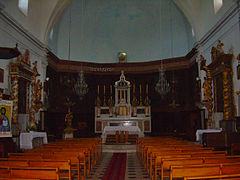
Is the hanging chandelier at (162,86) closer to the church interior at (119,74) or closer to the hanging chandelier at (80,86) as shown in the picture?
the church interior at (119,74)

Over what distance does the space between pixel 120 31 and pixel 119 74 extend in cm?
417

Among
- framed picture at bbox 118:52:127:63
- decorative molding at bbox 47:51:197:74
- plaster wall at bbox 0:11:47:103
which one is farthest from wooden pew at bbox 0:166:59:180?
framed picture at bbox 118:52:127:63

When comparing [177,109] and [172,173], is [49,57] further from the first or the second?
[172,173]

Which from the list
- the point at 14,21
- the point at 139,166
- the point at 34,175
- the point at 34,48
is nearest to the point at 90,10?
the point at 34,48

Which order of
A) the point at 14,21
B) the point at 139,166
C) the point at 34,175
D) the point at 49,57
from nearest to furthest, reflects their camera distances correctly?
the point at 34,175 → the point at 139,166 → the point at 14,21 → the point at 49,57

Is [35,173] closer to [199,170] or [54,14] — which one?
[199,170]

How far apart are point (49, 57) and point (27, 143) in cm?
857

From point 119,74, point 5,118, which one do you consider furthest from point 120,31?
point 5,118

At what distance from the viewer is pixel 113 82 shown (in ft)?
69.7

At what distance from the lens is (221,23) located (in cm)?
1290

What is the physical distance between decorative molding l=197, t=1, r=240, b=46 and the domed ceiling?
4.35 meters

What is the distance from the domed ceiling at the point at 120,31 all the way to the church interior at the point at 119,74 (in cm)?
9

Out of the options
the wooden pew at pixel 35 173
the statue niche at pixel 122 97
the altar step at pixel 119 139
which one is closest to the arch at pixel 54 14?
the statue niche at pixel 122 97

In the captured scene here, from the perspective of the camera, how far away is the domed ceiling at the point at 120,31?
2072cm
